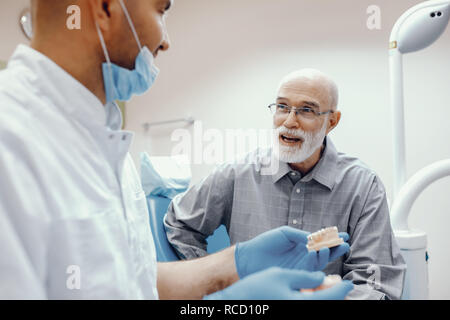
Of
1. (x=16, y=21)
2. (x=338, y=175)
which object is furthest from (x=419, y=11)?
(x=16, y=21)

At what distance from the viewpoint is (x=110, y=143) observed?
0.71m

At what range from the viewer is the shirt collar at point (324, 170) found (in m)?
1.40

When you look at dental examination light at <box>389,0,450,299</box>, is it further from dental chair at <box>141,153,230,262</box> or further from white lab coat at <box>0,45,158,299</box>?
white lab coat at <box>0,45,158,299</box>

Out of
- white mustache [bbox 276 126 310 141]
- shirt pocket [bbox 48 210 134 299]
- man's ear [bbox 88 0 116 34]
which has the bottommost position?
shirt pocket [bbox 48 210 134 299]

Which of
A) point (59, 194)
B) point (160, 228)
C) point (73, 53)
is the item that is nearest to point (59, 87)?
point (73, 53)

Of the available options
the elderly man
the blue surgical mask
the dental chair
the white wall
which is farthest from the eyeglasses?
the white wall

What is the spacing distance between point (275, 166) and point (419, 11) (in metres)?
0.87

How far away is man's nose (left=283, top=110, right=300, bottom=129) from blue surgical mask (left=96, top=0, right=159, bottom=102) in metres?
0.83

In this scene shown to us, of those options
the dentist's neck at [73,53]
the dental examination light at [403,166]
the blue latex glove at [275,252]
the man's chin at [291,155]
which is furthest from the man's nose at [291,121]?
the dentist's neck at [73,53]

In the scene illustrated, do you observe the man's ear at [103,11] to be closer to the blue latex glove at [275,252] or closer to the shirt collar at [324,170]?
the blue latex glove at [275,252]

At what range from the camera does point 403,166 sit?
1.51 m

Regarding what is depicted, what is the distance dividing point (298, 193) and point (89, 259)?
97 cm

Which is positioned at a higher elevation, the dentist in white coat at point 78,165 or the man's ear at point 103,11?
the man's ear at point 103,11

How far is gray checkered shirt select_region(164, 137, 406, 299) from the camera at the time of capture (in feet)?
4.03
